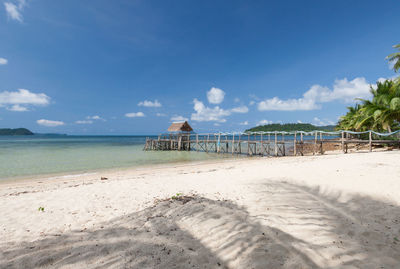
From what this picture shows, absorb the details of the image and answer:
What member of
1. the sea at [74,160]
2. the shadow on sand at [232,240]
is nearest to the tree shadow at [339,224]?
the shadow on sand at [232,240]

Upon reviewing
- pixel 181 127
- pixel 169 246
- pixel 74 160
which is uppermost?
pixel 181 127

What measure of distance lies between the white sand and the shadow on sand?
13 mm

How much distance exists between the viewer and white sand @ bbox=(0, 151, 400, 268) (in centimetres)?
231

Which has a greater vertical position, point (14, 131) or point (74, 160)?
point (14, 131)

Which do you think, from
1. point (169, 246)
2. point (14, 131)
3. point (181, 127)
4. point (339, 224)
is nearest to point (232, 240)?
point (169, 246)

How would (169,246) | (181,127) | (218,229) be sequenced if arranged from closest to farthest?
1. (169,246)
2. (218,229)
3. (181,127)

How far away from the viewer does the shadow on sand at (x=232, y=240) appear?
2.26 meters

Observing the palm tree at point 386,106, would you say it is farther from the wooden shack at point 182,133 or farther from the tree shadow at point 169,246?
the wooden shack at point 182,133

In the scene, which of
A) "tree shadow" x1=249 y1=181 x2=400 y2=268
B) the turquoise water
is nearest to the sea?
the turquoise water

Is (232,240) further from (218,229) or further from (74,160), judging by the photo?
(74,160)

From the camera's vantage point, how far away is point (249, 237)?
2723 millimetres

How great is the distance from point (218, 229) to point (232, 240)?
384mm

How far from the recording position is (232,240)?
8.79ft

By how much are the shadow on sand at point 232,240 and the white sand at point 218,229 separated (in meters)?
0.01
